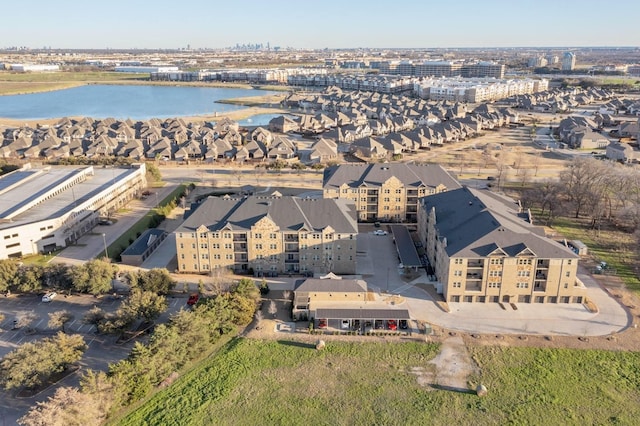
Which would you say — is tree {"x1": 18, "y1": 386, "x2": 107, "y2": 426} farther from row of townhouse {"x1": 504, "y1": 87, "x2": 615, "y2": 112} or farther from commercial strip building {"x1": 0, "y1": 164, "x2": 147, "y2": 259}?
row of townhouse {"x1": 504, "y1": 87, "x2": 615, "y2": 112}

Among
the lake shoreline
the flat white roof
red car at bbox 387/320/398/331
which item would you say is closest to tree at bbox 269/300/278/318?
red car at bbox 387/320/398/331

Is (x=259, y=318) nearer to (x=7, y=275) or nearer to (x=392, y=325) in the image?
(x=392, y=325)

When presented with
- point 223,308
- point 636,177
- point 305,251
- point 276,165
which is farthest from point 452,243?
point 276,165

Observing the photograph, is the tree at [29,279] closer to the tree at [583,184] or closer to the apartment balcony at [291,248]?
the apartment balcony at [291,248]

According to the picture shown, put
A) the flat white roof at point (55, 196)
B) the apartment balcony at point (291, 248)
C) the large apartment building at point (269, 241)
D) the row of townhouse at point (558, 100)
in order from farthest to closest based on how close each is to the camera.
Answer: the row of townhouse at point (558, 100)
the flat white roof at point (55, 196)
the apartment balcony at point (291, 248)
the large apartment building at point (269, 241)

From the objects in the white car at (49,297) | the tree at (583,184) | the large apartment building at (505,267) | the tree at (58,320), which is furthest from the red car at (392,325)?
the tree at (583,184)
